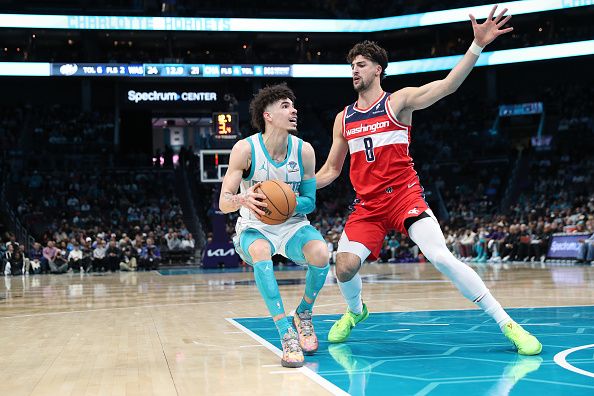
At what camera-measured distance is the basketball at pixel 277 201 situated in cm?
534

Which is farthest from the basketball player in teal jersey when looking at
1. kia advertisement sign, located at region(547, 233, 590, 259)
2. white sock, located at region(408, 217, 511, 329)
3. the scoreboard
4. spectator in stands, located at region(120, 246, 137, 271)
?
spectator in stands, located at region(120, 246, 137, 271)

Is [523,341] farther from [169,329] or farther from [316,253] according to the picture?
[169,329]

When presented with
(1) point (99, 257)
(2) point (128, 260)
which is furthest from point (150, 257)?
(1) point (99, 257)

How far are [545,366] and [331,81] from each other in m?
35.5

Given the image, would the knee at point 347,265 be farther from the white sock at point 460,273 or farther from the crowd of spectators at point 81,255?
the crowd of spectators at point 81,255

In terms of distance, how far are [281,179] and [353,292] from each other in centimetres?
120

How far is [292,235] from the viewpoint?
5805 mm

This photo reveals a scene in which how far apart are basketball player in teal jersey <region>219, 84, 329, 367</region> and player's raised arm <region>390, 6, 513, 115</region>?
855 millimetres

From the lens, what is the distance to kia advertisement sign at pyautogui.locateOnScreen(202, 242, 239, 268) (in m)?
22.5

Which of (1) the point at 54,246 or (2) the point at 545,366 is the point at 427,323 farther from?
(1) the point at 54,246

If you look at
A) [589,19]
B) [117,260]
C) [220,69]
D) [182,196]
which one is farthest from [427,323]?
[589,19]

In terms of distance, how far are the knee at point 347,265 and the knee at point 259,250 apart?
0.61m

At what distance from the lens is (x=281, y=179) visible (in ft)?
18.8

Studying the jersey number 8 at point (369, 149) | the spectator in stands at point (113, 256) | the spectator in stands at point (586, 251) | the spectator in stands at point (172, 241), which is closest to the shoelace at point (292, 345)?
the jersey number 8 at point (369, 149)
